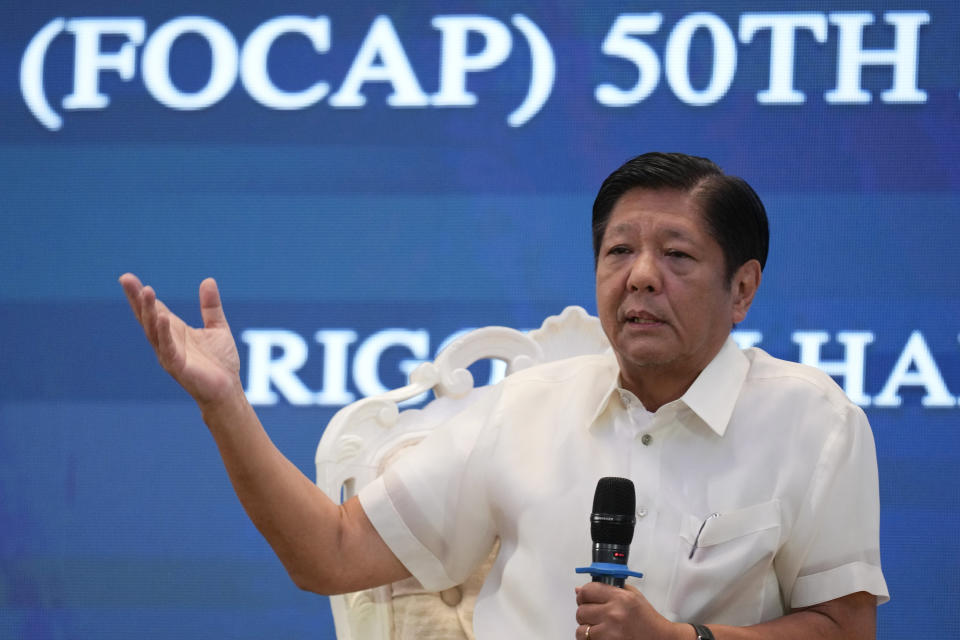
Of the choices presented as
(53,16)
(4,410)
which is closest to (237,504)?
(4,410)

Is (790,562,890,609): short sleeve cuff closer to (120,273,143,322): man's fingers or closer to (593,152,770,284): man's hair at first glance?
(593,152,770,284): man's hair

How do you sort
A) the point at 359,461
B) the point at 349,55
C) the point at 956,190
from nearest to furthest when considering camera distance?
1. the point at 359,461
2. the point at 956,190
3. the point at 349,55

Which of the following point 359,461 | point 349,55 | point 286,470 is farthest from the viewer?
point 349,55

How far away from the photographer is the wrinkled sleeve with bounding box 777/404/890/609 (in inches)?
57.6

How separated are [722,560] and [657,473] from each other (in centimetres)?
14

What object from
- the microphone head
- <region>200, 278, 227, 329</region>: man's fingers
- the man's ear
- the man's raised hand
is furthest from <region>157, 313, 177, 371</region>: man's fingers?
the man's ear

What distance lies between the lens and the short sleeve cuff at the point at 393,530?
160 centimetres

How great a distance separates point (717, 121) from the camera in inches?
110

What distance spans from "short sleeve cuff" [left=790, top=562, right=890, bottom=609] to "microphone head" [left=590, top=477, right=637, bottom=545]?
0.34 metres

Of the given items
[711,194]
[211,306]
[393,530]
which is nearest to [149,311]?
[211,306]

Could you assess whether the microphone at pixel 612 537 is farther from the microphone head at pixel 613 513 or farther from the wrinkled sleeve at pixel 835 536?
the wrinkled sleeve at pixel 835 536

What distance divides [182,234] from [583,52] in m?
1.12

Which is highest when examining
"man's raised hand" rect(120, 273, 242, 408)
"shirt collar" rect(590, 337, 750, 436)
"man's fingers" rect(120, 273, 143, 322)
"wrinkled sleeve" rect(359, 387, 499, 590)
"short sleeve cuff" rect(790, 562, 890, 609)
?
"man's fingers" rect(120, 273, 143, 322)

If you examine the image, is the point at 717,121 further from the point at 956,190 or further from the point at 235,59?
the point at 235,59
